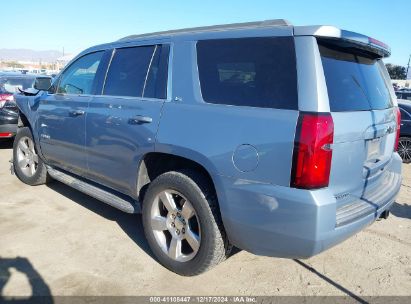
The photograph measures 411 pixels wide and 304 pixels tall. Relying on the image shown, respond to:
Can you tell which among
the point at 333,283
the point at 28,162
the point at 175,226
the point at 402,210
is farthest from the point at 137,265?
the point at 402,210

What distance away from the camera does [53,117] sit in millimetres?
4734

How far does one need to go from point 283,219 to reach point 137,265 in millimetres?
1549

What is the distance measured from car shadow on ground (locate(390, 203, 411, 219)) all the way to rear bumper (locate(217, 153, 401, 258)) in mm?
2357

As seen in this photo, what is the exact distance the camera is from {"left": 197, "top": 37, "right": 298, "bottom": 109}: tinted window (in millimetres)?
2615

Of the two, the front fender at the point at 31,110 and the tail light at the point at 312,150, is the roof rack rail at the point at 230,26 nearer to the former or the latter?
the tail light at the point at 312,150

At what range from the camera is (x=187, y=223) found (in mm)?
3232

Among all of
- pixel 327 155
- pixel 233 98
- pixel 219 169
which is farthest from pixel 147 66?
pixel 327 155

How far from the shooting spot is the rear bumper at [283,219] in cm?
248

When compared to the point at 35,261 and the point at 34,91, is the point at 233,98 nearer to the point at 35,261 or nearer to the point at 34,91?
the point at 35,261

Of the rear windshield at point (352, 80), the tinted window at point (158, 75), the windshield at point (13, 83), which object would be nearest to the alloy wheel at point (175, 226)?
the tinted window at point (158, 75)

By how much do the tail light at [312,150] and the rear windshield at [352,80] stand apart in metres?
0.20

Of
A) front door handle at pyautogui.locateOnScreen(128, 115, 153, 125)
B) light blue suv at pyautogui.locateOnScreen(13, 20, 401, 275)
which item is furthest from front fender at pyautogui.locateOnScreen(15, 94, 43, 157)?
front door handle at pyautogui.locateOnScreen(128, 115, 153, 125)

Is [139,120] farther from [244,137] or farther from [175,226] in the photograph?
[244,137]

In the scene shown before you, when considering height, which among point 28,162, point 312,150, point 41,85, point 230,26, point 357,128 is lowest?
point 28,162
